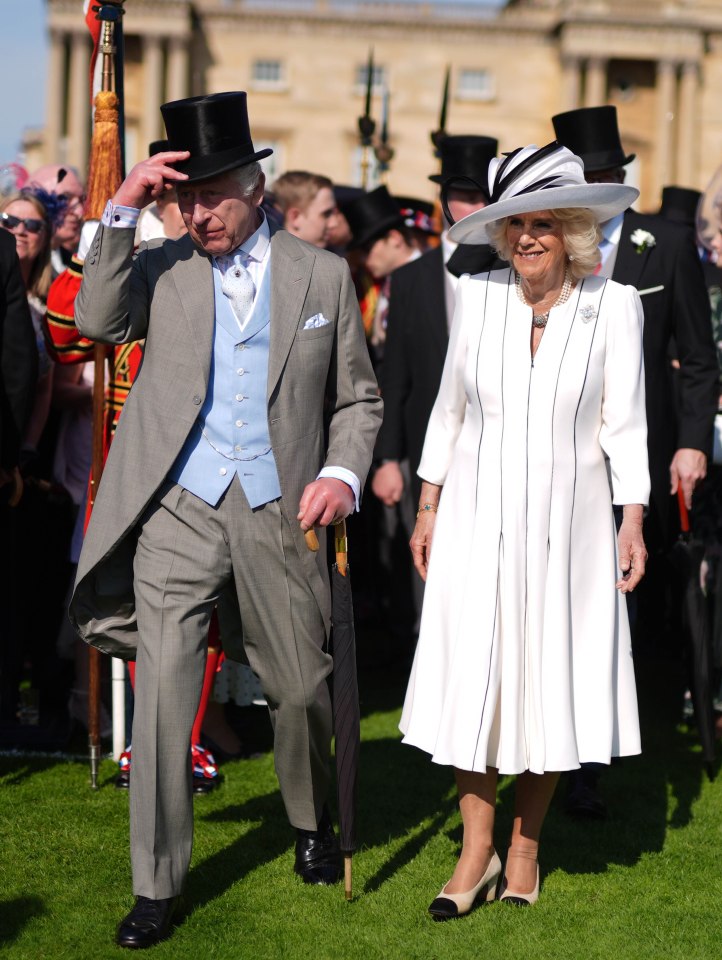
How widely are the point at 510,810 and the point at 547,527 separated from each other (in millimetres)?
1580

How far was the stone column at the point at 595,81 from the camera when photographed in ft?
202

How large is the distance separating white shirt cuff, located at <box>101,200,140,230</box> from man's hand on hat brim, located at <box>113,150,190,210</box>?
0.04 ft

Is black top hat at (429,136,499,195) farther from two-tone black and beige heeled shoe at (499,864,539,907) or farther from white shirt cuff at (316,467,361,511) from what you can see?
two-tone black and beige heeled shoe at (499,864,539,907)

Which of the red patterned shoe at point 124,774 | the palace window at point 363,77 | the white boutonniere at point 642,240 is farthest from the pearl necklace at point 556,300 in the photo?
the palace window at point 363,77

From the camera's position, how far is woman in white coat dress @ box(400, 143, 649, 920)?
14.0 feet

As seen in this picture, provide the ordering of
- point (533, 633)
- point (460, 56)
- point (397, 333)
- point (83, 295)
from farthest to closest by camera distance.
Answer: point (460, 56)
point (397, 333)
point (533, 633)
point (83, 295)

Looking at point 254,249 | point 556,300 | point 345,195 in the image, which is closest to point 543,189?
point 556,300

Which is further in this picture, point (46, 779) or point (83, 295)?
point (46, 779)

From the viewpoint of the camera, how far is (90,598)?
14.2 ft

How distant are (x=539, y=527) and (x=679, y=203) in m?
7.20

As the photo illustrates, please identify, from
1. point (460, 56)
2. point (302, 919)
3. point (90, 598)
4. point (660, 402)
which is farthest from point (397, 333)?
point (460, 56)

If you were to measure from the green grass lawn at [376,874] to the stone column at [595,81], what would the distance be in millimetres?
58961

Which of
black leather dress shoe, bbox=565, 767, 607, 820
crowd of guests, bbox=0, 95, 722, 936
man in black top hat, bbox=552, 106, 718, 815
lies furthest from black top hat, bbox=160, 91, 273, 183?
black leather dress shoe, bbox=565, 767, 607, 820

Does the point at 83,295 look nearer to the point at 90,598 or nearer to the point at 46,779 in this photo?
the point at 90,598
